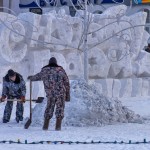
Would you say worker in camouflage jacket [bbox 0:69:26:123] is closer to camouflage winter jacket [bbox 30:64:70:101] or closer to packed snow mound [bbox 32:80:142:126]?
packed snow mound [bbox 32:80:142:126]

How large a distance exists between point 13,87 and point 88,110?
1716mm

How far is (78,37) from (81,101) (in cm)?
688

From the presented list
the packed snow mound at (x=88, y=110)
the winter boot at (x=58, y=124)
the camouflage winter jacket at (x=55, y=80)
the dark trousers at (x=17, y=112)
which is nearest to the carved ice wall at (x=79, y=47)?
the packed snow mound at (x=88, y=110)

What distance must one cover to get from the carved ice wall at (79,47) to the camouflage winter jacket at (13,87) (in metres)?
4.06

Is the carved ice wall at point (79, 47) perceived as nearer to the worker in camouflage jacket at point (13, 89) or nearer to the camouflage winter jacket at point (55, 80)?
the worker in camouflage jacket at point (13, 89)

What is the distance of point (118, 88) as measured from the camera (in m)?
22.2

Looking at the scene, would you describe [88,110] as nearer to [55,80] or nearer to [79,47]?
[55,80]

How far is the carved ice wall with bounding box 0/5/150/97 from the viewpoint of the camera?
63.8 feet

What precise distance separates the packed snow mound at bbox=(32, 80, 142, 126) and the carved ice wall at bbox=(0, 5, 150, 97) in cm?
385

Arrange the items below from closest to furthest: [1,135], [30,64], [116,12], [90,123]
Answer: [1,135] → [90,123] → [30,64] → [116,12]

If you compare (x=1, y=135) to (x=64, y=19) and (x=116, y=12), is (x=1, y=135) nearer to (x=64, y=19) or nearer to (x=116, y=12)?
(x=64, y=19)

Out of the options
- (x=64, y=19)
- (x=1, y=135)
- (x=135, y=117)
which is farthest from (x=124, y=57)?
(x=1, y=135)

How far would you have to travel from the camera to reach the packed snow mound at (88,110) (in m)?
13.9

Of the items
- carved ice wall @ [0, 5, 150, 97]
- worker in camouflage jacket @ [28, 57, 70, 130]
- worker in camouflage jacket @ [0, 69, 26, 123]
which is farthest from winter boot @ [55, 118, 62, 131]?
carved ice wall @ [0, 5, 150, 97]
